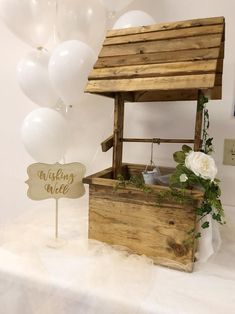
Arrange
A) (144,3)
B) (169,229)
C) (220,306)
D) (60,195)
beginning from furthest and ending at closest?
(144,3) → (60,195) → (169,229) → (220,306)

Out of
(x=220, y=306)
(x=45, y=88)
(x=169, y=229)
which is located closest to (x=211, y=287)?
(x=220, y=306)

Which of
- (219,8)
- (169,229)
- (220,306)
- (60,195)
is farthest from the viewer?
(219,8)

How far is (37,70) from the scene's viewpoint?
1.13 m

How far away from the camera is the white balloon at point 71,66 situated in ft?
3.25

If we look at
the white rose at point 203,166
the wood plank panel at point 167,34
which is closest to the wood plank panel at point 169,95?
the wood plank panel at point 167,34

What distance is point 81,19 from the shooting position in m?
1.07

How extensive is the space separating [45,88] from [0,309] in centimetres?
83

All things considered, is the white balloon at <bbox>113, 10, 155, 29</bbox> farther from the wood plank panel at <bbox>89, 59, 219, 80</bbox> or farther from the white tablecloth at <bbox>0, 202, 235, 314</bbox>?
the white tablecloth at <bbox>0, 202, 235, 314</bbox>

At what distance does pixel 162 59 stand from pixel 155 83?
9 cm

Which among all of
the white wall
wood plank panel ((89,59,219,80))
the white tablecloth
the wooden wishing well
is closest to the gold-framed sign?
the wooden wishing well

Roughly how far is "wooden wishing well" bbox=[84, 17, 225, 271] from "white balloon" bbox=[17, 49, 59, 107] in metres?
0.38

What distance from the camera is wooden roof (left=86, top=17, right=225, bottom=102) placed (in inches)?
28.4

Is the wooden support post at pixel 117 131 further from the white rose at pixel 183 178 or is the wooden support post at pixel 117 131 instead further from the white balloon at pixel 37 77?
the white balloon at pixel 37 77

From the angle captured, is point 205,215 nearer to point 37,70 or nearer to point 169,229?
point 169,229
